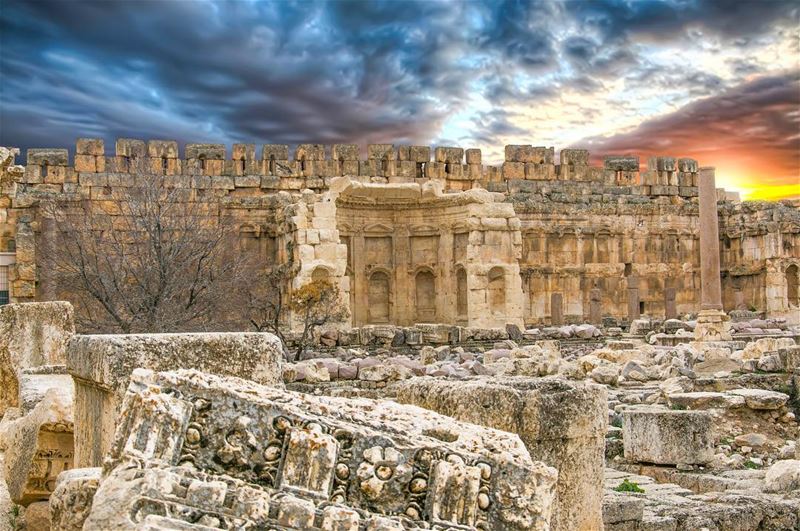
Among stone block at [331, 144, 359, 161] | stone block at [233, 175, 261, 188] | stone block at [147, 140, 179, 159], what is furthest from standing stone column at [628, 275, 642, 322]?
stone block at [147, 140, 179, 159]

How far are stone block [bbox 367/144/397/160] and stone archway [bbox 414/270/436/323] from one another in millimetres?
3498

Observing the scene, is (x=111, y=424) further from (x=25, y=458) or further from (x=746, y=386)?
(x=746, y=386)

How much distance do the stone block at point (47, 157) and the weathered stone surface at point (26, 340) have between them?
1709 centimetres

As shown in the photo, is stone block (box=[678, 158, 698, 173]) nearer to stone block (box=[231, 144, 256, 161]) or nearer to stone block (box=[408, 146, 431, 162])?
stone block (box=[408, 146, 431, 162])

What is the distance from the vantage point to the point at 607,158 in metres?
28.9

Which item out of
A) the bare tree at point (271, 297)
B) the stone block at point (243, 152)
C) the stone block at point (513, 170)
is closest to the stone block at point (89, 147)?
the stone block at point (243, 152)

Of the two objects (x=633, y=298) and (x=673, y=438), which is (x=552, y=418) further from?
(x=633, y=298)

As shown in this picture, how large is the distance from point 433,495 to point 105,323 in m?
14.5

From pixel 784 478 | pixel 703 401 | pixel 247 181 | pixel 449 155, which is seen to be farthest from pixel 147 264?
pixel 784 478

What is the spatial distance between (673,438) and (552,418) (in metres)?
4.87

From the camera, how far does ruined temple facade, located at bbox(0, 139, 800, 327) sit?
22797 mm

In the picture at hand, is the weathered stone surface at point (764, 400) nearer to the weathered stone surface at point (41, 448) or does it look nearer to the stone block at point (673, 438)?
the stone block at point (673, 438)

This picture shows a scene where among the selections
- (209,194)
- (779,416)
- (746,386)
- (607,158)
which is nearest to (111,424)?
(779,416)

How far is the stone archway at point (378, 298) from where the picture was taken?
2473 cm
